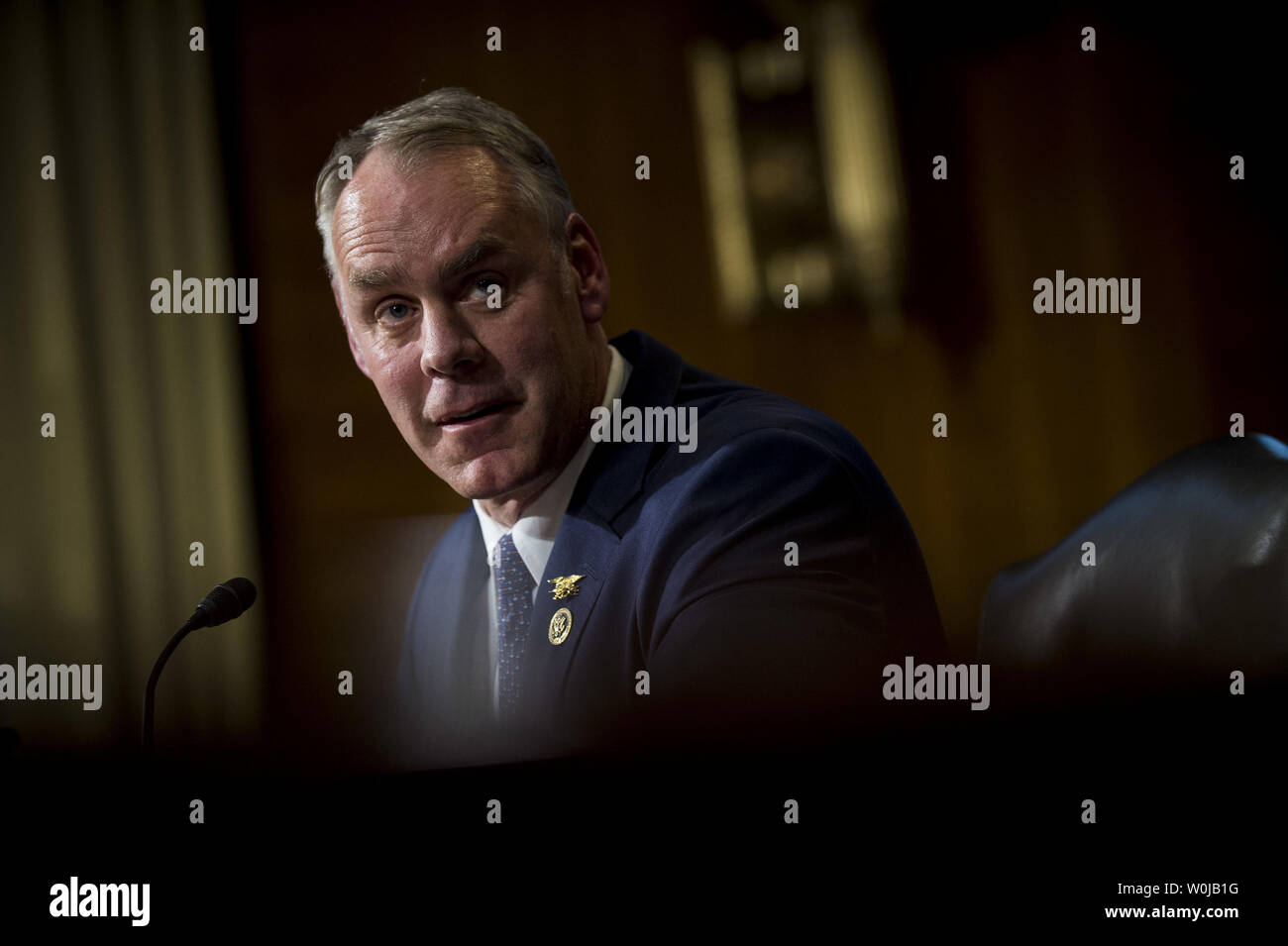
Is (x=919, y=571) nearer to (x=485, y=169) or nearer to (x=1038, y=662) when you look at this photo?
(x=1038, y=662)

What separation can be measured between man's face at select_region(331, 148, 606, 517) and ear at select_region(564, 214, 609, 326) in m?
0.01

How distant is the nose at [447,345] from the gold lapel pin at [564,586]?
0.31 metres

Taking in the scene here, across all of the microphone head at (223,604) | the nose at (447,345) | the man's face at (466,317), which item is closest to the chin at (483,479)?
the man's face at (466,317)

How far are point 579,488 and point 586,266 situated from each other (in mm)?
329

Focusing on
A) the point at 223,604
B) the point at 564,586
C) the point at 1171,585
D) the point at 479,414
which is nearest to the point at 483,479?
the point at 479,414

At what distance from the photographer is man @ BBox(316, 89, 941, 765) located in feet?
4.77

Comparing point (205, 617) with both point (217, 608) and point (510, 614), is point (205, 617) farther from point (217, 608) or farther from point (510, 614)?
point (510, 614)

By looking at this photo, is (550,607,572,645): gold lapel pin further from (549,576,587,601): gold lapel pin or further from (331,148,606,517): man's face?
(331,148,606,517): man's face

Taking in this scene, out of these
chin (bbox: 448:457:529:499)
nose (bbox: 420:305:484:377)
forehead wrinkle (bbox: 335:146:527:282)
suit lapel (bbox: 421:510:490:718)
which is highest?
forehead wrinkle (bbox: 335:146:527:282)

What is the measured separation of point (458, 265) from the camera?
161cm

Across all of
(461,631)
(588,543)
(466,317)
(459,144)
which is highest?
(459,144)

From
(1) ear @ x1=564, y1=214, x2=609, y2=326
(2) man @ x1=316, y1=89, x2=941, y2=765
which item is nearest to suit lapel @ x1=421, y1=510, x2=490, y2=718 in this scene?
(2) man @ x1=316, y1=89, x2=941, y2=765

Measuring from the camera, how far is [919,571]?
1675 millimetres

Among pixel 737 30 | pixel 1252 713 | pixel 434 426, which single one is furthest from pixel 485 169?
pixel 1252 713
